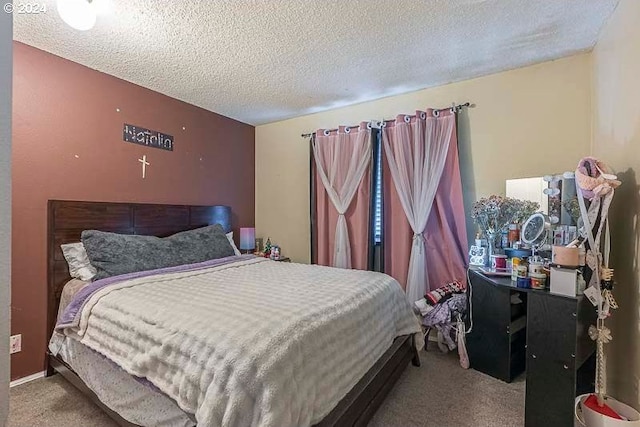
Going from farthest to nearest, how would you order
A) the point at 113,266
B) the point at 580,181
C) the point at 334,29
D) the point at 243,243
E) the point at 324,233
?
the point at 243,243, the point at 324,233, the point at 113,266, the point at 334,29, the point at 580,181

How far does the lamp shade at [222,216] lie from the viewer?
3555mm

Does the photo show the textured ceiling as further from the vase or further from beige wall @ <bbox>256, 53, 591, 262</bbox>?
the vase

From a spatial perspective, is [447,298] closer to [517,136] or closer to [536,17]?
[517,136]

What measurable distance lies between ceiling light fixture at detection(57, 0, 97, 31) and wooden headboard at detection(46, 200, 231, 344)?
4.49 feet

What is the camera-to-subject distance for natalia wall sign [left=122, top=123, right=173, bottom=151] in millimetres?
2840

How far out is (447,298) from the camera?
8.68 feet

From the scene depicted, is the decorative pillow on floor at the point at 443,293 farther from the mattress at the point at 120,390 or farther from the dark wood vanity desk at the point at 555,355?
the mattress at the point at 120,390

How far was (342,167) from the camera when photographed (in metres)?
3.42

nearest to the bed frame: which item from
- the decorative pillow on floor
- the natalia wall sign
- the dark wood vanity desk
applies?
the decorative pillow on floor

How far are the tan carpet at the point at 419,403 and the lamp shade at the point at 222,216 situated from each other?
6.19 feet

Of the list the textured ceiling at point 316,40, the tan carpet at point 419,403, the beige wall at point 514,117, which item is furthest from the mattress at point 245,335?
the textured ceiling at point 316,40

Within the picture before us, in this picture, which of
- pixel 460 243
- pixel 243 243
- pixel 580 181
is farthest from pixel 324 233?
pixel 580 181

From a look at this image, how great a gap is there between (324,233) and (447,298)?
4.86 feet

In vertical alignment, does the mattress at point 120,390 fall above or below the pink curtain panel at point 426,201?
below
